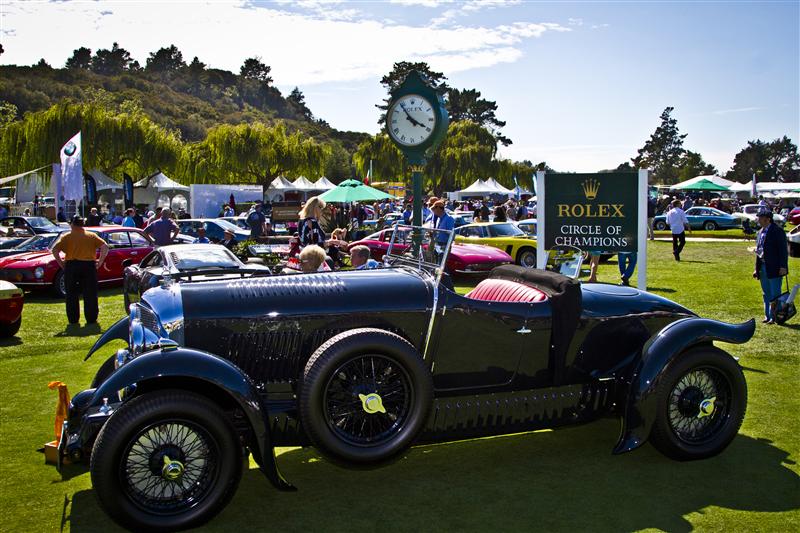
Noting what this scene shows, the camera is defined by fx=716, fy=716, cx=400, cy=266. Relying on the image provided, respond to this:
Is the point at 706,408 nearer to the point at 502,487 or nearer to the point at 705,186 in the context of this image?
the point at 502,487

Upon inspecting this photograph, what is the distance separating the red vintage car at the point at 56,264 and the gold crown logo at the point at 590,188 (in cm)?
948

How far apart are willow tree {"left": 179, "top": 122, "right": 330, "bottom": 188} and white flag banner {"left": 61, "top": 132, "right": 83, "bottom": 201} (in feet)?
97.4

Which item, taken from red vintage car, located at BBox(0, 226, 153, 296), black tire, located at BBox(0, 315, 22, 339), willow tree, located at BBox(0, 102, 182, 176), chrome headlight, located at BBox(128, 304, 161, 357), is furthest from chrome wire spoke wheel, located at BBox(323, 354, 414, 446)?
willow tree, located at BBox(0, 102, 182, 176)

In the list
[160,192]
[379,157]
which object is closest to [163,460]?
[160,192]

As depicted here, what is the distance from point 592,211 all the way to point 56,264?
385 inches

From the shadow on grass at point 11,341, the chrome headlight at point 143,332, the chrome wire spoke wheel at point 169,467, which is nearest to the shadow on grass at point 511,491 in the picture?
the chrome wire spoke wheel at point 169,467

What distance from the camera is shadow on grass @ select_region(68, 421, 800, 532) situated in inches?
158

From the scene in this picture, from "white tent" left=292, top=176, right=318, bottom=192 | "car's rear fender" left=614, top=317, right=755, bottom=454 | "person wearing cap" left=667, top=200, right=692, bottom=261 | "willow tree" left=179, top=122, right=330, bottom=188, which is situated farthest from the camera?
"willow tree" left=179, top=122, right=330, bottom=188

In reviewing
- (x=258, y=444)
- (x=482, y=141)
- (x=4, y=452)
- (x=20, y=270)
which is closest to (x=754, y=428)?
(x=258, y=444)

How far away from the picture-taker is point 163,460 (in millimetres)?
3844

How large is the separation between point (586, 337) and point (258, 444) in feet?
7.80

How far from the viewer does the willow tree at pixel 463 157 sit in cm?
6009

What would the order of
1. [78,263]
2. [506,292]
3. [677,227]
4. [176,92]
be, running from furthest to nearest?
[176,92] < [677,227] < [78,263] < [506,292]

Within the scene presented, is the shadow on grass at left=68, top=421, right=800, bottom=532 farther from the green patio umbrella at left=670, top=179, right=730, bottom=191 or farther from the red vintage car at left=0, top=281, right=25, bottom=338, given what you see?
the green patio umbrella at left=670, top=179, right=730, bottom=191
